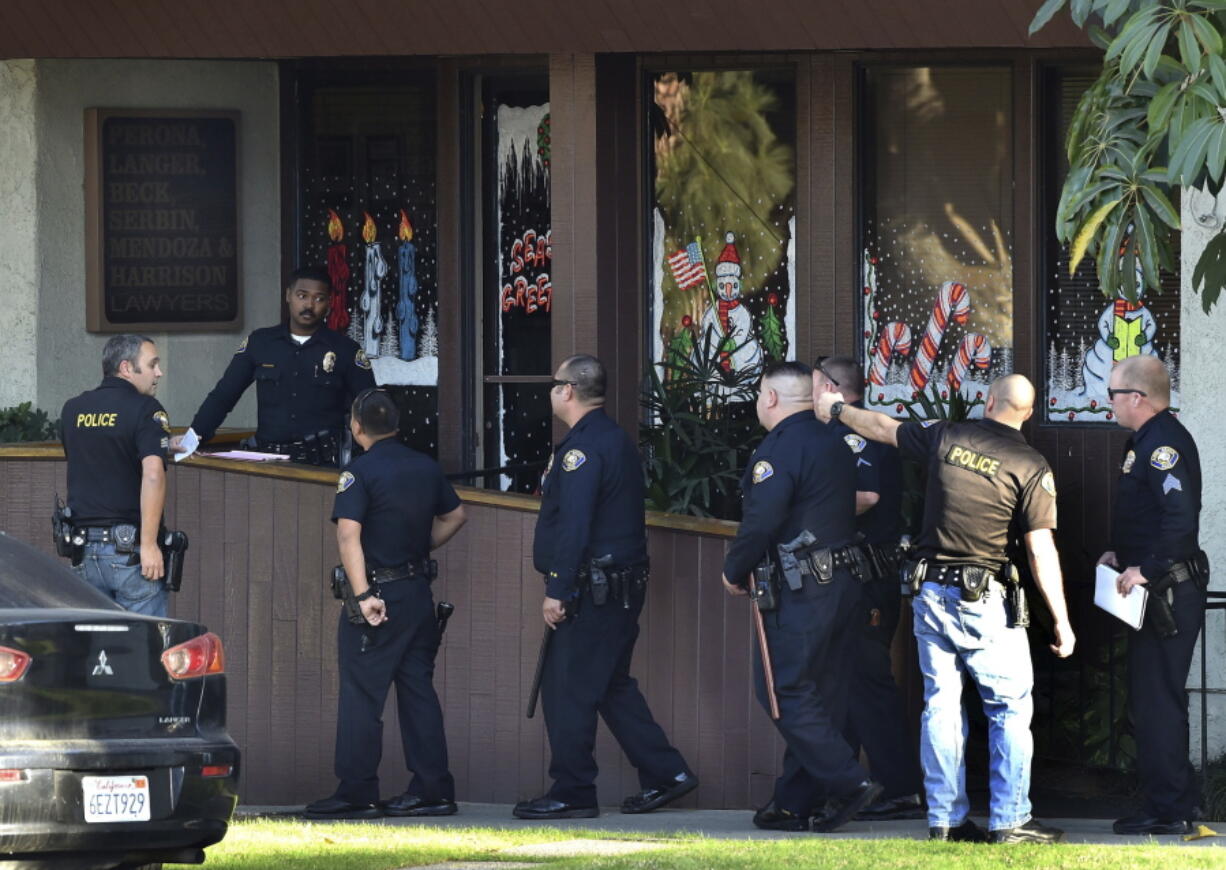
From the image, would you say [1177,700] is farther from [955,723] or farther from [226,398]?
[226,398]

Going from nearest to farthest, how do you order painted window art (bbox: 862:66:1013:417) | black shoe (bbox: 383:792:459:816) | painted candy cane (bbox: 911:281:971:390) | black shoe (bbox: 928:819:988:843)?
1. black shoe (bbox: 928:819:988:843)
2. black shoe (bbox: 383:792:459:816)
3. painted window art (bbox: 862:66:1013:417)
4. painted candy cane (bbox: 911:281:971:390)

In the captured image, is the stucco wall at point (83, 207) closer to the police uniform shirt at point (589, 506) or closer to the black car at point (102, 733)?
the police uniform shirt at point (589, 506)

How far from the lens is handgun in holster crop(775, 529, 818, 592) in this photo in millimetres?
8953

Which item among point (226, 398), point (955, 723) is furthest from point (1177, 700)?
point (226, 398)

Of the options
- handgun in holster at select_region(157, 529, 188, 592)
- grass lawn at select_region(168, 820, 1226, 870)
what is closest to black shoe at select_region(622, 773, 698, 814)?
grass lawn at select_region(168, 820, 1226, 870)

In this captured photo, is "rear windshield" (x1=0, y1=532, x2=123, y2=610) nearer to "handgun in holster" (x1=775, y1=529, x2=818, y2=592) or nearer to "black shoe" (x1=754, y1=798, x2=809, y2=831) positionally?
"handgun in holster" (x1=775, y1=529, x2=818, y2=592)

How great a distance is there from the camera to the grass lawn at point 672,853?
7715 mm

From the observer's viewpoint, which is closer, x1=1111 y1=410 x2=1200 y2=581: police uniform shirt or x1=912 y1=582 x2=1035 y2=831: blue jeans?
x1=912 y1=582 x2=1035 y2=831: blue jeans

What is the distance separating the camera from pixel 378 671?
9633mm

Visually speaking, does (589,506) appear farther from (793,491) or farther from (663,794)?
(663,794)

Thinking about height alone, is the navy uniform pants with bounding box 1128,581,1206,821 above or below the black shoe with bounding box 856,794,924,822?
above

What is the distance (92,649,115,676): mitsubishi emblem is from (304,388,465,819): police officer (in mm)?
2389

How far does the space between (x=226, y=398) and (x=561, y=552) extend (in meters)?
3.01

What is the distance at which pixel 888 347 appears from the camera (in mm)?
12188
